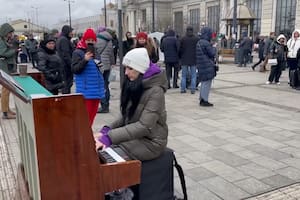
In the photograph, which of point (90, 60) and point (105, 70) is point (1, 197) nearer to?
point (90, 60)

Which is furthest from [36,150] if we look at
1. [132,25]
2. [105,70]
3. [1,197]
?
[132,25]

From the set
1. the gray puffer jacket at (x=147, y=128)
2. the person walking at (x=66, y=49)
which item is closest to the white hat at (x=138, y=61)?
the gray puffer jacket at (x=147, y=128)

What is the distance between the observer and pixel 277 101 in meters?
8.59

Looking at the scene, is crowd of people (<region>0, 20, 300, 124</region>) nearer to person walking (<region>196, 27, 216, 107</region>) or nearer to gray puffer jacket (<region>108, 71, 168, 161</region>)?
person walking (<region>196, 27, 216, 107</region>)

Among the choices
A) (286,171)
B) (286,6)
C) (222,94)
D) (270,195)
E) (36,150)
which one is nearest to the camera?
(36,150)

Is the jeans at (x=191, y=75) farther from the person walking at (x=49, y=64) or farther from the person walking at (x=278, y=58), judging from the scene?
the person walking at (x=49, y=64)

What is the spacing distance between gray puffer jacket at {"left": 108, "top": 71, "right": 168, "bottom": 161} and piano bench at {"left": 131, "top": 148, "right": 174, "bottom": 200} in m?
0.07

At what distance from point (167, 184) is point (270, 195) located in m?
1.33

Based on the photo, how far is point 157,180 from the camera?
283 centimetres

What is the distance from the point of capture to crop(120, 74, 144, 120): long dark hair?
9.12ft

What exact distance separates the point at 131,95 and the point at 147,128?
30cm

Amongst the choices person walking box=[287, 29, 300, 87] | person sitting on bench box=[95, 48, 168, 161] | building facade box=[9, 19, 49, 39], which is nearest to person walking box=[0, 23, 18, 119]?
person sitting on bench box=[95, 48, 168, 161]

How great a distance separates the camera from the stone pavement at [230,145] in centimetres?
383

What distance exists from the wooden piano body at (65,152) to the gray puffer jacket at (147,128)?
1.51ft
